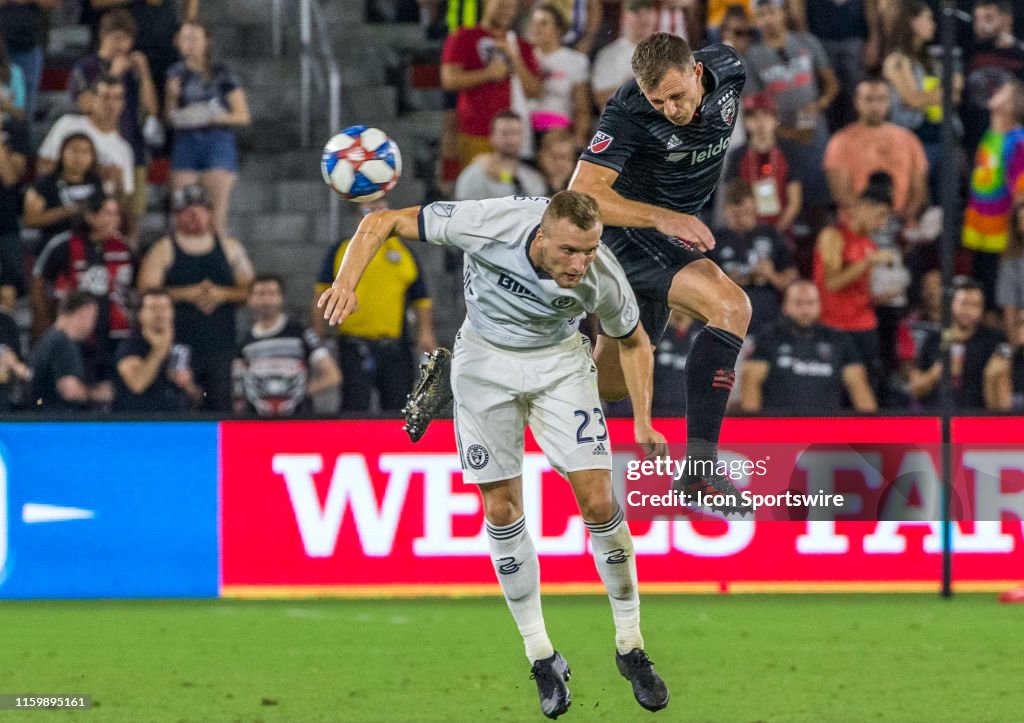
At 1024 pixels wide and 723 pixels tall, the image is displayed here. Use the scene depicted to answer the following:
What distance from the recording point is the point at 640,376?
268 inches

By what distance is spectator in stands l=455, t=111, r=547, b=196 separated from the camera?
35.6 feet

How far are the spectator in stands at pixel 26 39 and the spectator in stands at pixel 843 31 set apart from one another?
5.49 m

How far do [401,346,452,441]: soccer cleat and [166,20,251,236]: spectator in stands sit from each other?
497cm

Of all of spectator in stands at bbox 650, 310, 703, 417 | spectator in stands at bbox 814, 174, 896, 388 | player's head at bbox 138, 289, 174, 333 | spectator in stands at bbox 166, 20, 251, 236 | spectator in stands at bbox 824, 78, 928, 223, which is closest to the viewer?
spectator in stands at bbox 650, 310, 703, 417

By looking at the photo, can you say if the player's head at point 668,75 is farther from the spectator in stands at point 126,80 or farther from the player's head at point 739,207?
the spectator in stands at point 126,80

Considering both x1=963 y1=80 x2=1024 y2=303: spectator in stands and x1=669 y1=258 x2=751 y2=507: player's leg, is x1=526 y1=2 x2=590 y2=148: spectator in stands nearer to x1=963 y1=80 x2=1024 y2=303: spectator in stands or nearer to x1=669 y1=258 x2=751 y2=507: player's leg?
x1=963 y1=80 x2=1024 y2=303: spectator in stands

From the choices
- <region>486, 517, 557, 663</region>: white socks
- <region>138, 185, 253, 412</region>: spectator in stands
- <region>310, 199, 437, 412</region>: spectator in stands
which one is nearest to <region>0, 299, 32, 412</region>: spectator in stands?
<region>138, 185, 253, 412</region>: spectator in stands

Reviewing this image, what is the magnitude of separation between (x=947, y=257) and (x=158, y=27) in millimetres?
6004

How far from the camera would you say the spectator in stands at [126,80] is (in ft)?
38.0

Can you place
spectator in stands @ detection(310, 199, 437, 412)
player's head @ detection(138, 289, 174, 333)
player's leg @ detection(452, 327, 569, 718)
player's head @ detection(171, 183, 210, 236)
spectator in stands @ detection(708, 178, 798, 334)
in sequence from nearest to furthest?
player's leg @ detection(452, 327, 569, 718) → spectator in stands @ detection(310, 199, 437, 412) → spectator in stands @ detection(708, 178, 798, 334) → player's head @ detection(138, 289, 174, 333) → player's head @ detection(171, 183, 210, 236)

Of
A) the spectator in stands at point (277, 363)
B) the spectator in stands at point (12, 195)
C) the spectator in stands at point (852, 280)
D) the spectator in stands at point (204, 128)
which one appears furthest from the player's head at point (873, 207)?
the spectator in stands at point (12, 195)

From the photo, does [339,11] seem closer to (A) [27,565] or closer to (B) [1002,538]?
(A) [27,565]

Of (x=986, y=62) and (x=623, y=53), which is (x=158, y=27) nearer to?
(x=623, y=53)

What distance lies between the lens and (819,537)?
10.4 metres
